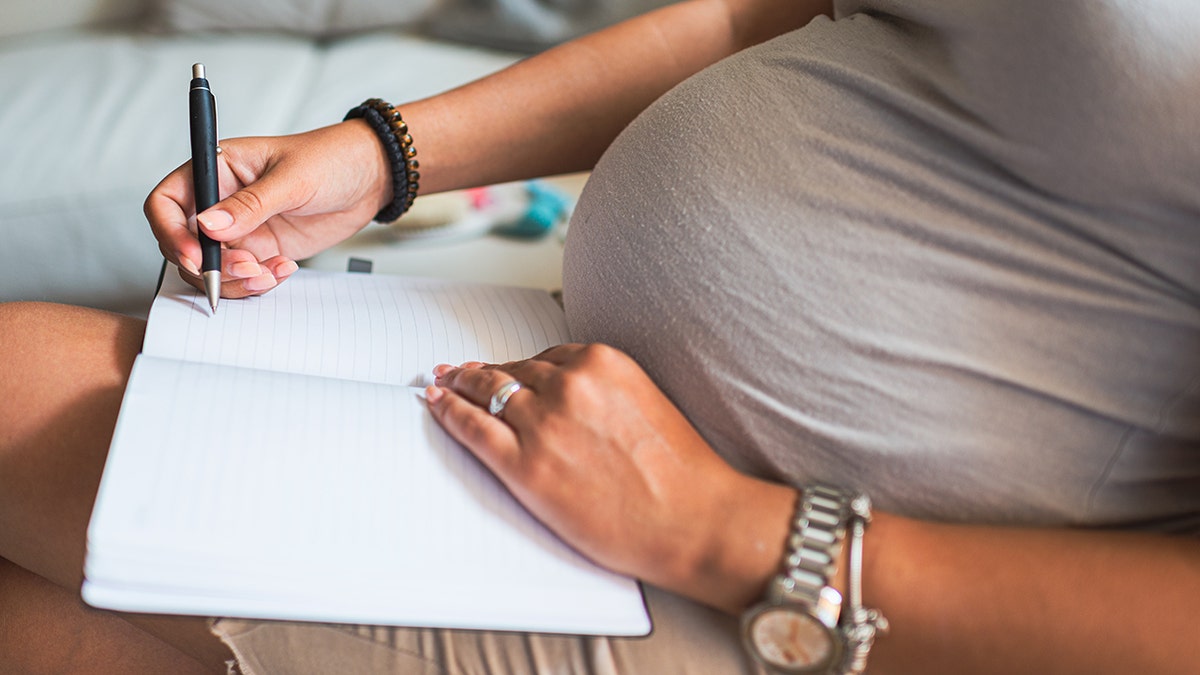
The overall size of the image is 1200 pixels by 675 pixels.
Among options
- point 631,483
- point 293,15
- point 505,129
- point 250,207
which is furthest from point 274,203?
point 293,15

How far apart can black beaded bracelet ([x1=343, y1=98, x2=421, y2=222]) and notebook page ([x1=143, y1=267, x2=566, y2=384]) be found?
0.31 feet

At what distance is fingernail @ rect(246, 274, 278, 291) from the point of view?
2.27 ft

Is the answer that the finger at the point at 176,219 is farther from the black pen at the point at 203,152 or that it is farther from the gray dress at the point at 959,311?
the gray dress at the point at 959,311

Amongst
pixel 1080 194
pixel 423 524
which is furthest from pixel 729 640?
pixel 1080 194

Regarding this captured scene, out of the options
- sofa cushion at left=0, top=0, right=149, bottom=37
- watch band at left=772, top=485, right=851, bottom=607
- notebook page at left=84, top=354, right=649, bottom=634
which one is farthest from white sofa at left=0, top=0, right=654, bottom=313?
watch band at left=772, top=485, right=851, bottom=607

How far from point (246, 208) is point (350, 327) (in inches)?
4.6

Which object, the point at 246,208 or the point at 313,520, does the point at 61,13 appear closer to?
the point at 246,208

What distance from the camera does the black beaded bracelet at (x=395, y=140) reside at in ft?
2.62

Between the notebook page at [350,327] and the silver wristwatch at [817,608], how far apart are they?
0.30 metres

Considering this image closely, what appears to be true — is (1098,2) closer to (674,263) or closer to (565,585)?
(674,263)

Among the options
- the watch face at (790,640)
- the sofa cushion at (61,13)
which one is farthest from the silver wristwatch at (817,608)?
the sofa cushion at (61,13)

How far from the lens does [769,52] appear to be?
68 cm

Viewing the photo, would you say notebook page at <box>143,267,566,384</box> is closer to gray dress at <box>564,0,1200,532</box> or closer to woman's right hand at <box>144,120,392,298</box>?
woman's right hand at <box>144,120,392,298</box>

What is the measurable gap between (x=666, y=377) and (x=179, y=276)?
0.41 metres
